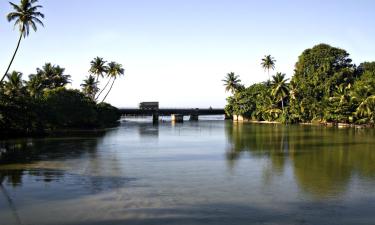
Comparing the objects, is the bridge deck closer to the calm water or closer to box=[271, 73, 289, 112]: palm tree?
box=[271, 73, 289, 112]: palm tree

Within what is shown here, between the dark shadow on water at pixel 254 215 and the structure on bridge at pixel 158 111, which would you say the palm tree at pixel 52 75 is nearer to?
the structure on bridge at pixel 158 111

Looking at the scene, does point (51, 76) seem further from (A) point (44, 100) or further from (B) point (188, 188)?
(B) point (188, 188)

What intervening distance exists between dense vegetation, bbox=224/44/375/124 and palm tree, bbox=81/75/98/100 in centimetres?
4913

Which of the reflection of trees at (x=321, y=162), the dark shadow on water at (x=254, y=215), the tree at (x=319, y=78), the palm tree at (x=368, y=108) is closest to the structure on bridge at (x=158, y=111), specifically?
the tree at (x=319, y=78)

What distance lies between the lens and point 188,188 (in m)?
25.3

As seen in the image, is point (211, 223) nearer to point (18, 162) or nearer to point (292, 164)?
point (292, 164)

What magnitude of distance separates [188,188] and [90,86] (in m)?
98.3

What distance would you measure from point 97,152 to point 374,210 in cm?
3122

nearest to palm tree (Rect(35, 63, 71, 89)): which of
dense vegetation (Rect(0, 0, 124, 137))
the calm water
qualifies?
dense vegetation (Rect(0, 0, 124, 137))

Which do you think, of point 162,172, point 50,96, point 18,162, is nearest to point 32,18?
point 50,96

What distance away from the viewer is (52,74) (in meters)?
105

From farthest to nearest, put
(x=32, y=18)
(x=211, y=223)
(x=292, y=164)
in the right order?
(x=32, y=18) < (x=292, y=164) < (x=211, y=223)

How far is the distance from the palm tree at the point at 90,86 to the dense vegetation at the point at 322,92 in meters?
49.1

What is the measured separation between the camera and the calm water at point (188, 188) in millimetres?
18750
